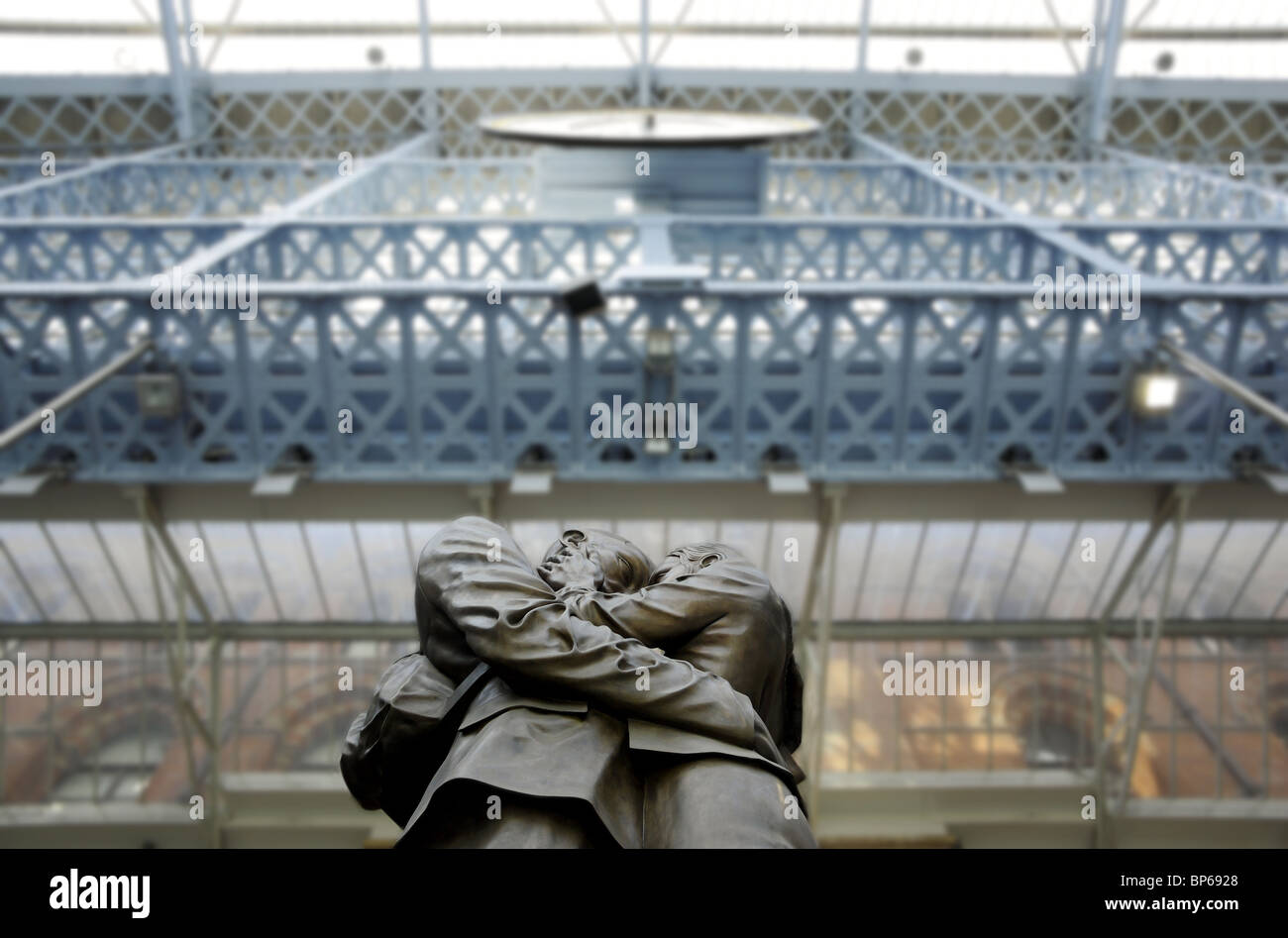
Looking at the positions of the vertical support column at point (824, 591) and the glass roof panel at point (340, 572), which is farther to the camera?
the glass roof panel at point (340, 572)

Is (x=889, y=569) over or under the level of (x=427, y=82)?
under

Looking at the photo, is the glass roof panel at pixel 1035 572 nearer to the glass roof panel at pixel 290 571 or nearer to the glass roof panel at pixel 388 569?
the glass roof panel at pixel 388 569

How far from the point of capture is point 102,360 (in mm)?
7262

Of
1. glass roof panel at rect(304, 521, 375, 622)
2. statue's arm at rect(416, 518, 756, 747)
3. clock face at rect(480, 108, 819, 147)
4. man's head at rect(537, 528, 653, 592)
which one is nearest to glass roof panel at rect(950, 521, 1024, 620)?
clock face at rect(480, 108, 819, 147)

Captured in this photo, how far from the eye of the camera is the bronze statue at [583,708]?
2.46m

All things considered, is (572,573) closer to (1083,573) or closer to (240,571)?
(240,571)

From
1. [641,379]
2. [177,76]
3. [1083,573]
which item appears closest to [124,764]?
[641,379]

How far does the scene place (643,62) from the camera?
711 inches

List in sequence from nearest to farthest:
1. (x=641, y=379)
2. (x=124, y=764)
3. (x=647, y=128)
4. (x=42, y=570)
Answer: (x=641, y=379) < (x=42, y=570) < (x=124, y=764) < (x=647, y=128)

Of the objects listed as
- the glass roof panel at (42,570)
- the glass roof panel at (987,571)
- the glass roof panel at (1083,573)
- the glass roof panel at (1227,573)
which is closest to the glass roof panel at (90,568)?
the glass roof panel at (42,570)

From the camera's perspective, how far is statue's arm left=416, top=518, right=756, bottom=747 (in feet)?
8.70

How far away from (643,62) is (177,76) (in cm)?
768

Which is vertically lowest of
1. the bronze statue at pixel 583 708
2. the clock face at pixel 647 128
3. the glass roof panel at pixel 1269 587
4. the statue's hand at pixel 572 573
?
the glass roof panel at pixel 1269 587

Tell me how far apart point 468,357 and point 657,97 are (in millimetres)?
12669
